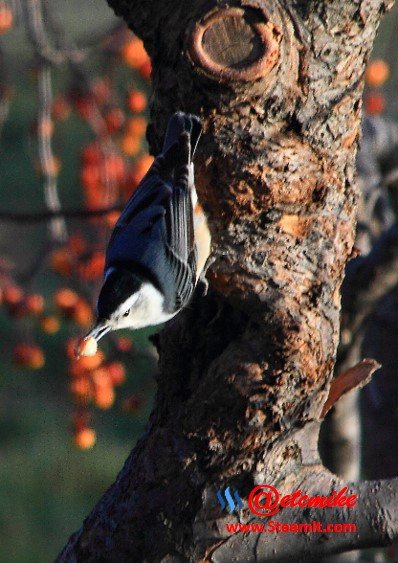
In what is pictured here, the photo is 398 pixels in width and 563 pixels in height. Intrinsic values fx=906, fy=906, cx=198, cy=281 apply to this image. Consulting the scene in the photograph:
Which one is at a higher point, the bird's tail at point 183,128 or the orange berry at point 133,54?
the orange berry at point 133,54

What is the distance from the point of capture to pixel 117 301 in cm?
225

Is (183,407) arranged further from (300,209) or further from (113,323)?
(300,209)

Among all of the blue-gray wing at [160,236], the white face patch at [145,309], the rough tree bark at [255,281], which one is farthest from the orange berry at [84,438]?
the rough tree bark at [255,281]

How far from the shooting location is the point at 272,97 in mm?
1948

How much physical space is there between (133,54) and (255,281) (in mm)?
1856

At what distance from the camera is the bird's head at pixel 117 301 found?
221 cm

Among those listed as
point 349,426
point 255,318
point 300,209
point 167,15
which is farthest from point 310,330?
point 349,426

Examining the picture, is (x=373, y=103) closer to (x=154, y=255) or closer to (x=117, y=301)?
(x=154, y=255)

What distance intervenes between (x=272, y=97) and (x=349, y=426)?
54.9 inches

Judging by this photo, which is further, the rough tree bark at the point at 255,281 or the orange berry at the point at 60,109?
the orange berry at the point at 60,109

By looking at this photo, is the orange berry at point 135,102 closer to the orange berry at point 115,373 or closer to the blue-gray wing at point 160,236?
the orange berry at point 115,373

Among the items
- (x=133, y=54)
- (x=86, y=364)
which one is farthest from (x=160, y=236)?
(x=133, y=54)

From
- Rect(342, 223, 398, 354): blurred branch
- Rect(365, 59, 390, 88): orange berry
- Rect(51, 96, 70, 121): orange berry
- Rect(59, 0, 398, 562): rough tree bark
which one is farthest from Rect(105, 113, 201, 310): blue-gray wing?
Rect(51, 96, 70, 121): orange berry

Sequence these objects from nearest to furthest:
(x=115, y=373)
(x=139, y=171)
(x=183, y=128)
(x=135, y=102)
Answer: (x=183, y=128) < (x=115, y=373) < (x=139, y=171) < (x=135, y=102)
